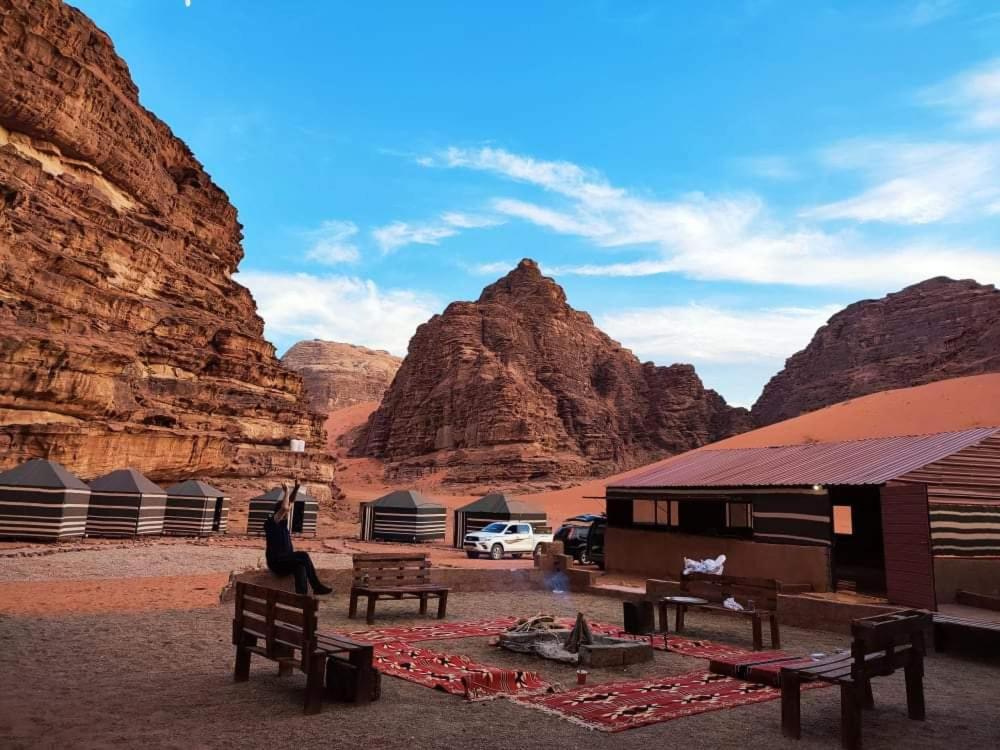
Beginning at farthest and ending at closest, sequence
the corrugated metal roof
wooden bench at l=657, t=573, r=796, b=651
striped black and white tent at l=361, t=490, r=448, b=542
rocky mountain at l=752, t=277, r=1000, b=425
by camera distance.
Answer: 1. rocky mountain at l=752, t=277, r=1000, b=425
2. striped black and white tent at l=361, t=490, r=448, b=542
3. the corrugated metal roof
4. wooden bench at l=657, t=573, r=796, b=651

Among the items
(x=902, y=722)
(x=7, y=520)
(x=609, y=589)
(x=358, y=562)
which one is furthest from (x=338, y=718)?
(x=7, y=520)

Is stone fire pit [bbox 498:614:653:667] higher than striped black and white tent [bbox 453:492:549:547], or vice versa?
striped black and white tent [bbox 453:492:549:547]

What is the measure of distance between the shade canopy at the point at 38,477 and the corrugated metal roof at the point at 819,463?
20113 mm

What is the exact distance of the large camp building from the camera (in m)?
12.5

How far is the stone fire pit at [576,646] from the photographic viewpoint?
8.63 meters

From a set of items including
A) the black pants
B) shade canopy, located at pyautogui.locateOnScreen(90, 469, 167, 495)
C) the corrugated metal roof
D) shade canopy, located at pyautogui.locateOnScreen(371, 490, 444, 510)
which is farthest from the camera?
shade canopy, located at pyautogui.locateOnScreen(371, 490, 444, 510)

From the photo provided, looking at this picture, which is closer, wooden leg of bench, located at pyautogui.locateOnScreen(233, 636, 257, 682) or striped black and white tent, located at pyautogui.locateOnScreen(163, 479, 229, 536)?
wooden leg of bench, located at pyautogui.locateOnScreen(233, 636, 257, 682)

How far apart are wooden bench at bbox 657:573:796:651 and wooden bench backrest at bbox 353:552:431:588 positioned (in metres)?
4.48

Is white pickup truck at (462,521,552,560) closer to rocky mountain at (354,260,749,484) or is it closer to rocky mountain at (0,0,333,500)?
rocky mountain at (0,0,333,500)

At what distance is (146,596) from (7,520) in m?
15.0

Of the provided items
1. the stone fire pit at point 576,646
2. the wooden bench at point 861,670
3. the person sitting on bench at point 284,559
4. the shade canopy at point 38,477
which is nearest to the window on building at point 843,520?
the stone fire pit at point 576,646

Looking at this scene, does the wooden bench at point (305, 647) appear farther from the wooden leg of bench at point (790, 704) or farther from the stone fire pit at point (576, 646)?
the wooden leg of bench at point (790, 704)

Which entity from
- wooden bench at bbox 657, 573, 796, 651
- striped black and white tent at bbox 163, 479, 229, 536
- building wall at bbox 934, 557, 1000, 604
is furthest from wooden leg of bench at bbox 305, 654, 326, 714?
striped black and white tent at bbox 163, 479, 229, 536

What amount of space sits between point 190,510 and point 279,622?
2892cm
